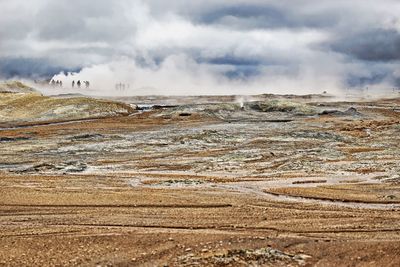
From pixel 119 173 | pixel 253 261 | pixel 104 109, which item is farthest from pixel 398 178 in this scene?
pixel 104 109

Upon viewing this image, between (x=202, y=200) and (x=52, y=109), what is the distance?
89639mm

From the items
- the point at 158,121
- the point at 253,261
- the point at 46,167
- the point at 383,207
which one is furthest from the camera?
the point at 158,121

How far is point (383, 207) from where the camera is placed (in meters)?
27.5

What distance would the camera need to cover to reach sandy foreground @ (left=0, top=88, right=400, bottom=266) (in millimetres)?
17859

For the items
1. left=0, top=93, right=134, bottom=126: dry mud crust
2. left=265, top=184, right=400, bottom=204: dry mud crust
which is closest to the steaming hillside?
left=0, top=93, right=134, bottom=126: dry mud crust

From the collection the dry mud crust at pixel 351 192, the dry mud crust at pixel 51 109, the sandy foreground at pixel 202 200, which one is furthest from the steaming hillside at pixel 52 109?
the dry mud crust at pixel 351 192

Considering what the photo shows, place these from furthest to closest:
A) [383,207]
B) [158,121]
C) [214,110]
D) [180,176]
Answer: [214,110] < [158,121] < [180,176] < [383,207]

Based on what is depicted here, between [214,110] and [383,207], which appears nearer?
[383,207]

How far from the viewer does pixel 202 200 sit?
28.8m

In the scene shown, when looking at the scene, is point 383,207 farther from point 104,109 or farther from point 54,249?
→ point 104,109

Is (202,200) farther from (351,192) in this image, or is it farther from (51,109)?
(51,109)

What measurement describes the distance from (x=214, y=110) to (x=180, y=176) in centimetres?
7081

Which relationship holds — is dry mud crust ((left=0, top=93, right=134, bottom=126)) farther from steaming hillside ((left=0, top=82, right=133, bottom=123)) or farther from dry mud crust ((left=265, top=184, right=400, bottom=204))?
dry mud crust ((left=265, top=184, right=400, bottom=204))

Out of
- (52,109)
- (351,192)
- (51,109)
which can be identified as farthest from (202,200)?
(51,109)
